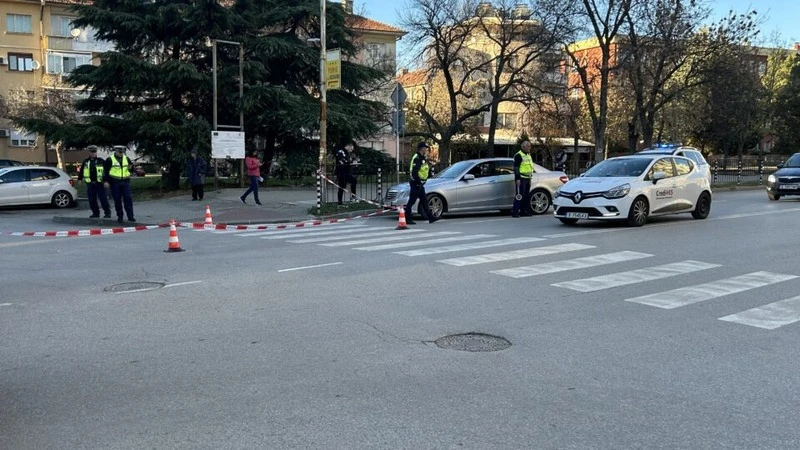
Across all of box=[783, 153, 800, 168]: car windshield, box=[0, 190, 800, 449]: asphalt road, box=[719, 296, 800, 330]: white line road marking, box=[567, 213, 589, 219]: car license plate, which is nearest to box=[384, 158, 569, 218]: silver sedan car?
→ box=[567, 213, 589, 219]: car license plate

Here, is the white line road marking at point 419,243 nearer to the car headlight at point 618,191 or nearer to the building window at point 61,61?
the car headlight at point 618,191

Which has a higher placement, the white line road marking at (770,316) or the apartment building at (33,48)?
the apartment building at (33,48)

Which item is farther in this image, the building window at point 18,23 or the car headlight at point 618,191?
the building window at point 18,23

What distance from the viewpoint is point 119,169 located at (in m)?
16.6

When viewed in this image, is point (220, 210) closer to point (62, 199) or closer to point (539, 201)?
point (62, 199)

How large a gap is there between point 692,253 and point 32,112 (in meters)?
42.2

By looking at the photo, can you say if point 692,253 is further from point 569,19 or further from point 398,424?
point 569,19

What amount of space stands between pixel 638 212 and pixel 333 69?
10.4m

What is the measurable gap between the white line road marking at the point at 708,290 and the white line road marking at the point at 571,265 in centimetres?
170

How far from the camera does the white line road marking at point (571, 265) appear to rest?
29.9ft

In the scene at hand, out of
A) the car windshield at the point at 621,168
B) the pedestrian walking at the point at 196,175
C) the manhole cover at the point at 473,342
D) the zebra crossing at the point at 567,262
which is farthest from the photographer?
the pedestrian walking at the point at 196,175

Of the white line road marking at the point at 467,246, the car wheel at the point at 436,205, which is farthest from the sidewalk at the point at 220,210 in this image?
the white line road marking at the point at 467,246

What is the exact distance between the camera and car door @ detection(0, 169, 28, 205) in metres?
21.3

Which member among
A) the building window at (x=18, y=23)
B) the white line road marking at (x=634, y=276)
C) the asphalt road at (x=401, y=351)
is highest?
the building window at (x=18, y=23)
